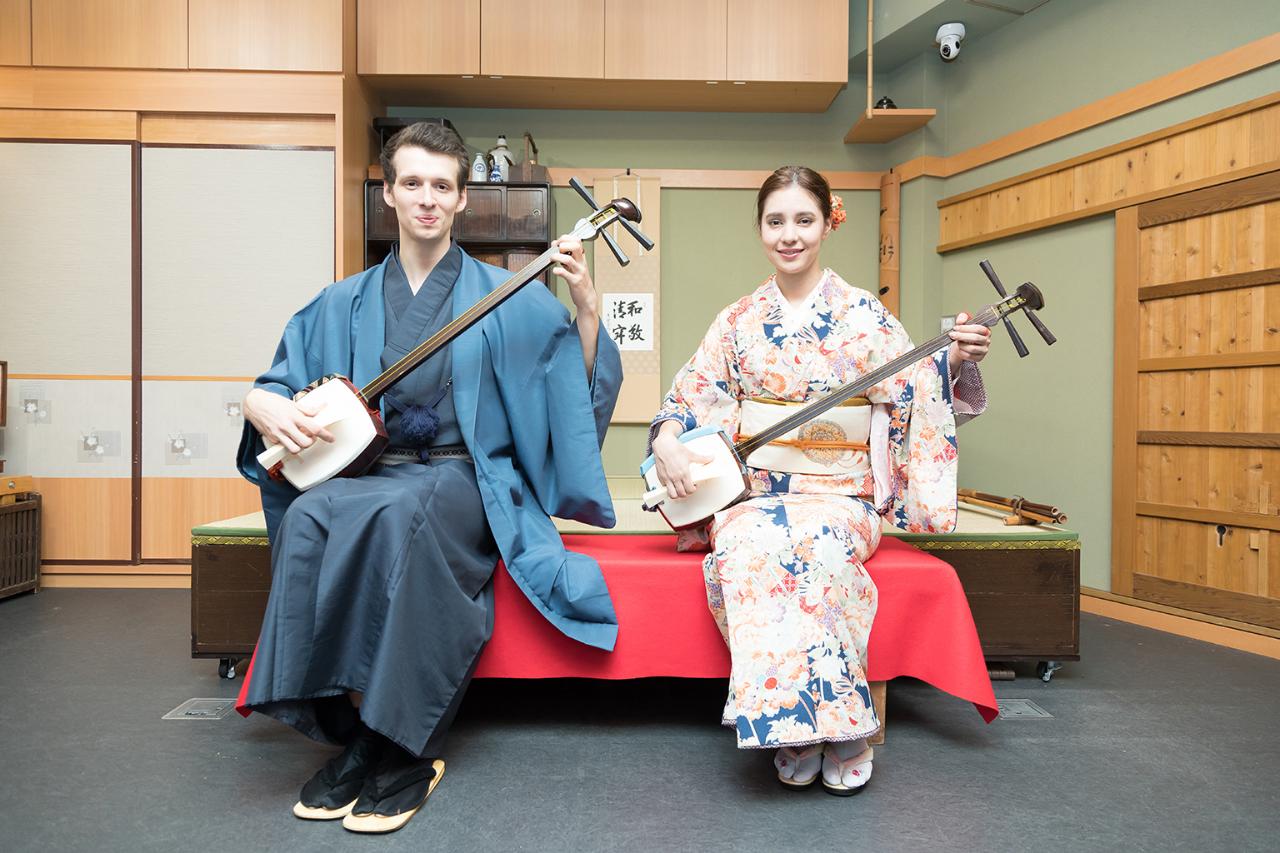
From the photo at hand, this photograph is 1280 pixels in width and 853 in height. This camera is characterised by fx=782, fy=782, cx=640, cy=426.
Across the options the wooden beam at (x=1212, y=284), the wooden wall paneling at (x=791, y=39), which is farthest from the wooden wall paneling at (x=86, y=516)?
the wooden beam at (x=1212, y=284)

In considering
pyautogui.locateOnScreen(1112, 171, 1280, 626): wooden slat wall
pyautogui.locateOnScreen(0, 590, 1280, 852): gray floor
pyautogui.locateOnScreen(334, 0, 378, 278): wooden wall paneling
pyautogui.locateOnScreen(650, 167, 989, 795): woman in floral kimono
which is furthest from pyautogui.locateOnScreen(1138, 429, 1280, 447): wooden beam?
pyautogui.locateOnScreen(334, 0, 378, 278): wooden wall paneling

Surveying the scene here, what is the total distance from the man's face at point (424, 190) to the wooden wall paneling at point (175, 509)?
2.75m

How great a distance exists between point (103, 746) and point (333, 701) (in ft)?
2.71

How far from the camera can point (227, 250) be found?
429cm

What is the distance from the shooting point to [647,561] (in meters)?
2.14

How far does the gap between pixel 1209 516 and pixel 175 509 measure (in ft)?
16.5

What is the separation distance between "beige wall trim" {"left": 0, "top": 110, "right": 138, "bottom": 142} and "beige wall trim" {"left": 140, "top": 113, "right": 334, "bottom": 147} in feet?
0.45

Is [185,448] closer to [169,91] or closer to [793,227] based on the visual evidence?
[169,91]

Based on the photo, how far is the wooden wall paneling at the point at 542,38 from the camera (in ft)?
14.9

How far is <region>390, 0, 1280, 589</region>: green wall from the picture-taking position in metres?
3.73

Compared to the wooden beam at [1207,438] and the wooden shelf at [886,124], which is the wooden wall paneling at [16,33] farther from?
the wooden beam at [1207,438]

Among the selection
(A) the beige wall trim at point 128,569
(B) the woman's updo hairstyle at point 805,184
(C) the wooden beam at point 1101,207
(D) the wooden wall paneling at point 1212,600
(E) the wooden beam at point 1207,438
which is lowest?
(A) the beige wall trim at point 128,569

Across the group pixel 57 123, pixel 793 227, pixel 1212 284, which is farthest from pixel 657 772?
pixel 57 123

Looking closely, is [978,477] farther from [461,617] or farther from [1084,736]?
[461,617]
